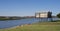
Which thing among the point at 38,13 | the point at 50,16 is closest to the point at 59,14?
the point at 50,16

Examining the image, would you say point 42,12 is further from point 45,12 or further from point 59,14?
point 59,14

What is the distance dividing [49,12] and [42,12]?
4883 mm

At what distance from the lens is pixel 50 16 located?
10312 cm

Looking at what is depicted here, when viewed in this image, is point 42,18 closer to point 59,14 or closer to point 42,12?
point 42,12

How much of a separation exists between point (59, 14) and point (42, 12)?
35.4 feet

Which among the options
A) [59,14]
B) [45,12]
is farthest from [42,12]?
[59,14]

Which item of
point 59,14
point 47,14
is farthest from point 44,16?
point 59,14

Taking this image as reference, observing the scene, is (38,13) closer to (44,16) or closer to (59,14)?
(44,16)

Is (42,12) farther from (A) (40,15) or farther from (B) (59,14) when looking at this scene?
(B) (59,14)

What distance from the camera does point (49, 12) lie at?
9894 centimetres

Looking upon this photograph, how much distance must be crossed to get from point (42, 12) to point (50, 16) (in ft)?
20.1

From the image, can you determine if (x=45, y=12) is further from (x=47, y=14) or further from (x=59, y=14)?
(x=59, y=14)

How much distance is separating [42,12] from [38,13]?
3.15 m

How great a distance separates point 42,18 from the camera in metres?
103
